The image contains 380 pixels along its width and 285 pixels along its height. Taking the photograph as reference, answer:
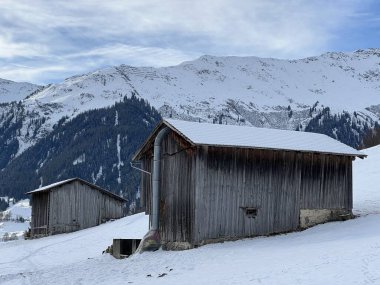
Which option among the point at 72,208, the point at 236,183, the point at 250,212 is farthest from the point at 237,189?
the point at 72,208

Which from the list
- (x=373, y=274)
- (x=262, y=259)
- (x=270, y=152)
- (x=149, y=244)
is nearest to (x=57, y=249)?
(x=149, y=244)

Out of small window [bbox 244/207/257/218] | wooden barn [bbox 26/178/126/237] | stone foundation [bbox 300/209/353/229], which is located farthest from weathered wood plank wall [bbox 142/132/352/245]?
wooden barn [bbox 26/178/126/237]

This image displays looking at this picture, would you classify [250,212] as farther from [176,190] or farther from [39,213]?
[39,213]

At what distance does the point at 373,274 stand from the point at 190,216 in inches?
496

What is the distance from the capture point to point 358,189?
4641cm

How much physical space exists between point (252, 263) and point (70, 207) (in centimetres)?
3700

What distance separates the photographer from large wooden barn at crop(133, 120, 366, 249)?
2964 centimetres

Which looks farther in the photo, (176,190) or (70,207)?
(70,207)

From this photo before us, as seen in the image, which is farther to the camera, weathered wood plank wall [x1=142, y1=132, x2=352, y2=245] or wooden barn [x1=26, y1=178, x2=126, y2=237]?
wooden barn [x1=26, y1=178, x2=126, y2=237]

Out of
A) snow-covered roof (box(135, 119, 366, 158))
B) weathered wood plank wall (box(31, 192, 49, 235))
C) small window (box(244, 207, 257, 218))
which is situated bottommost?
weathered wood plank wall (box(31, 192, 49, 235))

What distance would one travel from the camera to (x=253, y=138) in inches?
1259

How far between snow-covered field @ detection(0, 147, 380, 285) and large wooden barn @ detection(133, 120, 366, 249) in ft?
3.47

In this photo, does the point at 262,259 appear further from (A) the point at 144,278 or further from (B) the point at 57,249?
(B) the point at 57,249

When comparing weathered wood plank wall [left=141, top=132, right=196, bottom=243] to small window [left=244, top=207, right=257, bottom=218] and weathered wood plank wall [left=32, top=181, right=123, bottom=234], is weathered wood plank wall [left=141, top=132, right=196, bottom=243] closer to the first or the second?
small window [left=244, top=207, right=257, bottom=218]
